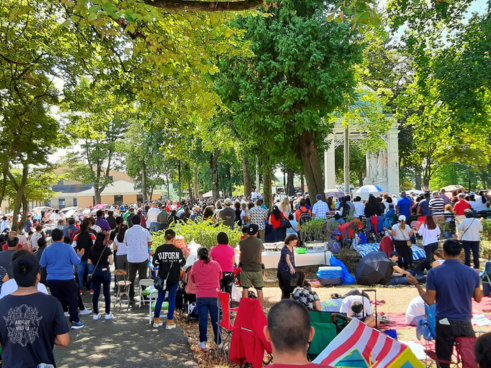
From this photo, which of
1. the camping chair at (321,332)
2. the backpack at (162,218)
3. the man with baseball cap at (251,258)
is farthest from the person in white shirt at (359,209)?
the camping chair at (321,332)

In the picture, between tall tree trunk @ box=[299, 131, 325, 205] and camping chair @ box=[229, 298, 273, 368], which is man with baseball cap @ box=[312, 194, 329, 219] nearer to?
tall tree trunk @ box=[299, 131, 325, 205]

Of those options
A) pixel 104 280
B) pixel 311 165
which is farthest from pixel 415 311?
pixel 311 165

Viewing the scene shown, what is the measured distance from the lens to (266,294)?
12.2 meters

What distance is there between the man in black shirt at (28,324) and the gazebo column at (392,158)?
36354 mm

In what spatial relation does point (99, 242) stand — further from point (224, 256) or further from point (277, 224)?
point (277, 224)

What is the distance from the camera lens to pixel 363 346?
4.83 meters

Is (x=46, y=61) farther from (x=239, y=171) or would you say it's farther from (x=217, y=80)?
(x=239, y=171)

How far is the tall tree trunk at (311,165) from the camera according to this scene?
20406mm

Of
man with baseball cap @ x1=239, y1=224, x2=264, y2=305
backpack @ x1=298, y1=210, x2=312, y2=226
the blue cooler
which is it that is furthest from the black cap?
backpack @ x1=298, y1=210, x2=312, y2=226

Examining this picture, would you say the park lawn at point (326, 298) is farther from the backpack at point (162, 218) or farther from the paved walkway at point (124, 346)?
the backpack at point (162, 218)

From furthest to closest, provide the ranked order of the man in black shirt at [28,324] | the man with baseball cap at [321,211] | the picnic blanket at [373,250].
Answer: the man with baseball cap at [321,211]
the picnic blanket at [373,250]
the man in black shirt at [28,324]

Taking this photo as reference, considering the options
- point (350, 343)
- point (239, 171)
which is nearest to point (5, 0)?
point (350, 343)

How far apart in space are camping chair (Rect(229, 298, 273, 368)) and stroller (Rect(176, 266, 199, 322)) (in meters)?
2.89

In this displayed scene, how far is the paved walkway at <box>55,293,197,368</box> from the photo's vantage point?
23.2ft
